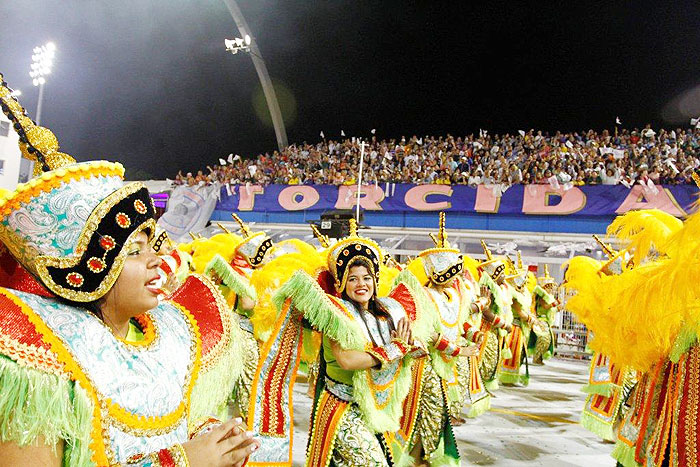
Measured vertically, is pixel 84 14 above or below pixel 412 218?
above

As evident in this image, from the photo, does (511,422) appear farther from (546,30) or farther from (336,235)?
(546,30)

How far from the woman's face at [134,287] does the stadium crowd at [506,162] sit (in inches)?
570

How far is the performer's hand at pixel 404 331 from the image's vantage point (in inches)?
130

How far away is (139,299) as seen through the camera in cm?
152

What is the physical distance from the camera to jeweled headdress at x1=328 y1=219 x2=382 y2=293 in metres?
3.59

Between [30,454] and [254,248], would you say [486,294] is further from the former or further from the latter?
[30,454]

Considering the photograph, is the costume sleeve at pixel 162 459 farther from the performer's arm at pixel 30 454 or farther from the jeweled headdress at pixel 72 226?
the jeweled headdress at pixel 72 226

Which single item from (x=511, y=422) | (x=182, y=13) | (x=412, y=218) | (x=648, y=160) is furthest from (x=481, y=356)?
(x=182, y=13)

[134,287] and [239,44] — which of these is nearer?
[134,287]

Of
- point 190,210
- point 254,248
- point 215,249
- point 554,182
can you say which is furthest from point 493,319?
point 190,210

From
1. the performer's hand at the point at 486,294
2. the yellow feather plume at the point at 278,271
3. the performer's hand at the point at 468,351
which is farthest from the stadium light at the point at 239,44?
the performer's hand at the point at 468,351

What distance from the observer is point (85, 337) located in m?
1.39

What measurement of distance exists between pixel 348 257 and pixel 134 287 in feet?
7.05

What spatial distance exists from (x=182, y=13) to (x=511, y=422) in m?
24.7
